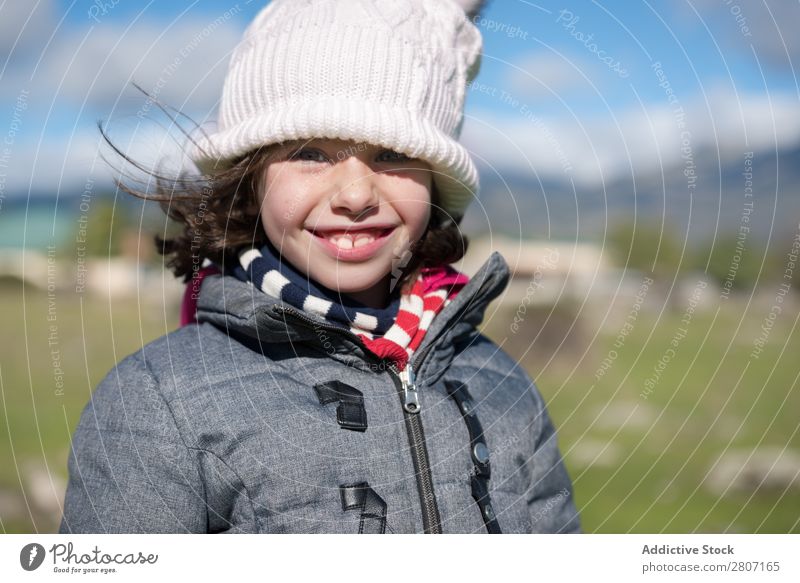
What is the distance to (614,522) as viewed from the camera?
6.69 feet

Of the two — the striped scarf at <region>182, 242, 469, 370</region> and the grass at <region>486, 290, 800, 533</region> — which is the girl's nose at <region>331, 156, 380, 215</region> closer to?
the striped scarf at <region>182, 242, 469, 370</region>

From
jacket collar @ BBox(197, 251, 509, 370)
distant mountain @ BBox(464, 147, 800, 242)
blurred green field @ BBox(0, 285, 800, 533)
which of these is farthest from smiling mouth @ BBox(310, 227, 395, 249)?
blurred green field @ BBox(0, 285, 800, 533)

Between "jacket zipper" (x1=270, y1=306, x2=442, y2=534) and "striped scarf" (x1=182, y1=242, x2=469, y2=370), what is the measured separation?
3 centimetres

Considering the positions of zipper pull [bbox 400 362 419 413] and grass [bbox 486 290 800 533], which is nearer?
zipper pull [bbox 400 362 419 413]

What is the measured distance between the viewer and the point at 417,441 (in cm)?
102

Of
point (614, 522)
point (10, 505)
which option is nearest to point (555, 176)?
point (614, 522)

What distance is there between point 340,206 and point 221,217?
0.22 metres

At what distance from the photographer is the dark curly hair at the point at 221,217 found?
114 cm

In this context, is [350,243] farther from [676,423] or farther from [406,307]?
[676,423]

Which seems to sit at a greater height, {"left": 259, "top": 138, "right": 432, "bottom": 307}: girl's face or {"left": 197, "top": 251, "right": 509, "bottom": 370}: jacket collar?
{"left": 259, "top": 138, "right": 432, "bottom": 307}: girl's face

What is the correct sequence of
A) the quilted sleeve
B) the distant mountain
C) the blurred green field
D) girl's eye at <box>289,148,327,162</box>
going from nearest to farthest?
the quilted sleeve, girl's eye at <box>289,148,327,162</box>, the distant mountain, the blurred green field

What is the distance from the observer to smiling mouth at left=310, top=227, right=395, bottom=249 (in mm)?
1063

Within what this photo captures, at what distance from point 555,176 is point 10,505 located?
1.66 m

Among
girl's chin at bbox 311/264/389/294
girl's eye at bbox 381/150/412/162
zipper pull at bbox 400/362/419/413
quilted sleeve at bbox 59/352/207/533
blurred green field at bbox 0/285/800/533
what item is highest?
girl's eye at bbox 381/150/412/162
